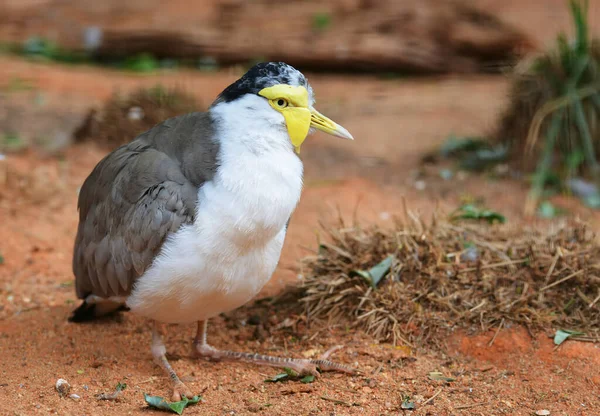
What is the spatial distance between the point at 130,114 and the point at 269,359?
3.90 metres

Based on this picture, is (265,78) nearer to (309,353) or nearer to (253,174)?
(253,174)

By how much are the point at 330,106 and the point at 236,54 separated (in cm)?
223

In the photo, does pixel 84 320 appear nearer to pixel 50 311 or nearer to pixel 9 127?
pixel 50 311

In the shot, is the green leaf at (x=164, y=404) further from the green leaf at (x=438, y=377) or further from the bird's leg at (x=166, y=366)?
the green leaf at (x=438, y=377)

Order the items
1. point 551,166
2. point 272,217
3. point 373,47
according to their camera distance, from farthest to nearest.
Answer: point 373,47 < point 551,166 < point 272,217

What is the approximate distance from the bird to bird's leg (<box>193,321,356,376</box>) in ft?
0.03

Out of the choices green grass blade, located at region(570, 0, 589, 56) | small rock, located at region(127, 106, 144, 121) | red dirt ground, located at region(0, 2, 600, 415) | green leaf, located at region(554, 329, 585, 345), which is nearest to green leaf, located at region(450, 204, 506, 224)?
red dirt ground, located at region(0, 2, 600, 415)

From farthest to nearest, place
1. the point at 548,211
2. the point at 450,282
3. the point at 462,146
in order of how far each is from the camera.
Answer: the point at 462,146, the point at 548,211, the point at 450,282

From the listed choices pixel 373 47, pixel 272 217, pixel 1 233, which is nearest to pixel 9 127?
pixel 1 233

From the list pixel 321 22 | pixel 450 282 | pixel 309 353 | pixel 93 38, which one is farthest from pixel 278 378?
pixel 93 38

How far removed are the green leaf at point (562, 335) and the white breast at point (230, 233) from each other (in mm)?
1669

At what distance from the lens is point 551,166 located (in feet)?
24.4

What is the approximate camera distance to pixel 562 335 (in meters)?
4.40

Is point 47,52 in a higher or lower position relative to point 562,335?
higher
